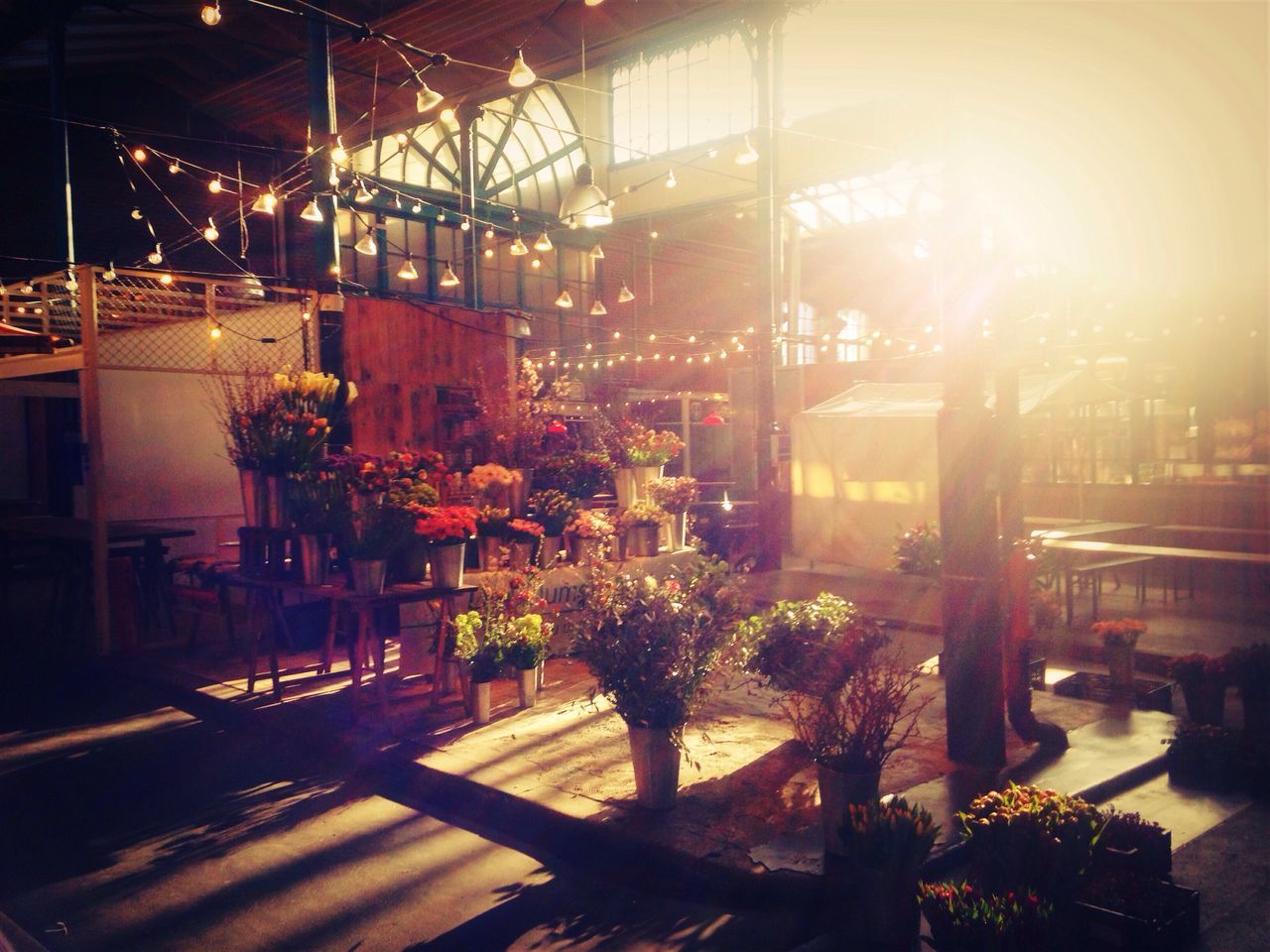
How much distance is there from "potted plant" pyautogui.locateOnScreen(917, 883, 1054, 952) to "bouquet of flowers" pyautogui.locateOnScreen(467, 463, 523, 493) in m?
4.61

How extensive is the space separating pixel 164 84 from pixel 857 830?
1690 centimetres

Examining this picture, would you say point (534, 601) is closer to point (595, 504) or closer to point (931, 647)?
point (595, 504)

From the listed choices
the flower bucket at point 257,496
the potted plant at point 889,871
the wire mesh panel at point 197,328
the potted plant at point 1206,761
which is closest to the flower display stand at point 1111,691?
the potted plant at point 1206,761

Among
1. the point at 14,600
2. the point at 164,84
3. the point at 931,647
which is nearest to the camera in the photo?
the point at 931,647

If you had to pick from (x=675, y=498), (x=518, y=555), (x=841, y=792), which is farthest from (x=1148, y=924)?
(x=675, y=498)

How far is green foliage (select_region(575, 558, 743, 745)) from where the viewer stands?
14.0 feet

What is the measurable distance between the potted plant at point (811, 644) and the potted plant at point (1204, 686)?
1.95 m

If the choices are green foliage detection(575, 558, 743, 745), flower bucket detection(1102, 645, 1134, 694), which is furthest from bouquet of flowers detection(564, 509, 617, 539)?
flower bucket detection(1102, 645, 1134, 694)

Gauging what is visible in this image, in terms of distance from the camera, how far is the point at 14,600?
11.5 meters

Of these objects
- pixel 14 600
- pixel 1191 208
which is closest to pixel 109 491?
pixel 14 600

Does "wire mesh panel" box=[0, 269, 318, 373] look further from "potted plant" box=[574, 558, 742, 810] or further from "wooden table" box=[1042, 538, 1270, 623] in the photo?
"wooden table" box=[1042, 538, 1270, 623]

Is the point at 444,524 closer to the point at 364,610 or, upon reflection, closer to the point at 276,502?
the point at 364,610

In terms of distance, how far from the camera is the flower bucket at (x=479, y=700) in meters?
5.84

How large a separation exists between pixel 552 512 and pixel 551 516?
0.03 metres
